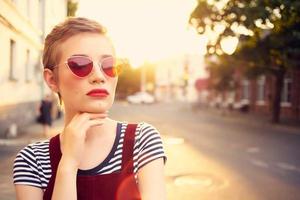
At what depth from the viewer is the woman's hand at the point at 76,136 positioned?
1.45m

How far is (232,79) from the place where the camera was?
3553cm

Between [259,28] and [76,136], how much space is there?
2.61 m

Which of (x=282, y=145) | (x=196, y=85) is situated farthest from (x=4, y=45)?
(x=196, y=85)

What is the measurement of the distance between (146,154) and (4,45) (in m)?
1.39

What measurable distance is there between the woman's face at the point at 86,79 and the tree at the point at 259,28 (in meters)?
1.58

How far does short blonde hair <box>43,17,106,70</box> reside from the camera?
1.53 meters

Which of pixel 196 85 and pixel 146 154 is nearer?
pixel 146 154

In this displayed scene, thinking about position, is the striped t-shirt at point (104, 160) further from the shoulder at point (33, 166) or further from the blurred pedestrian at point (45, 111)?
the blurred pedestrian at point (45, 111)

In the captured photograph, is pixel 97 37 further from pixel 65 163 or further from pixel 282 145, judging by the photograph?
pixel 282 145

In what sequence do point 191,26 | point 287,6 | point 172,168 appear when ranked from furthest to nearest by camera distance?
point 191,26, point 172,168, point 287,6

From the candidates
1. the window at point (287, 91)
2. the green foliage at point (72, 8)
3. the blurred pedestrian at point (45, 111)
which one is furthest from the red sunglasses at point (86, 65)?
the window at point (287, 91)

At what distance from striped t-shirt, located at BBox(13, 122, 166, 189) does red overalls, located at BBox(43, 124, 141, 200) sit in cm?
1

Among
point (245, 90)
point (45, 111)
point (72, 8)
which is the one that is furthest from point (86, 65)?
point (245, 90)

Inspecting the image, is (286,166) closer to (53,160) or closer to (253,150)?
(253,150)
